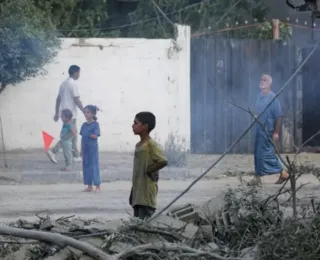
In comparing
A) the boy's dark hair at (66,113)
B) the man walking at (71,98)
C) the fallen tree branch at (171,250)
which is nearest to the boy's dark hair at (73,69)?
the man walking at (71,98)

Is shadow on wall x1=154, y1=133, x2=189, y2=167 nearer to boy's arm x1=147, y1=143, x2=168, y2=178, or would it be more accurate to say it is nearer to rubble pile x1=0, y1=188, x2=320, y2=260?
boy's arm x1=147, y1=143, x2=168, y2=178

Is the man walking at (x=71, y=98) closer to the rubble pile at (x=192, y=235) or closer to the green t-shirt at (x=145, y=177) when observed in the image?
the green t-shirt at (x=145, y=177)

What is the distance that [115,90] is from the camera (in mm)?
15742

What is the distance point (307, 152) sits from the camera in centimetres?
1664

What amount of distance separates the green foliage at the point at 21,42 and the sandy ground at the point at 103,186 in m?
1.46

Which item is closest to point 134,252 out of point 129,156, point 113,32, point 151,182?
point 151,182

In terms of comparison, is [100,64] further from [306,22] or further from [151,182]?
[151,182]

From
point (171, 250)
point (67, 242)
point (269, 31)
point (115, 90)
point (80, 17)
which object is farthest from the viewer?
point (80, 17)

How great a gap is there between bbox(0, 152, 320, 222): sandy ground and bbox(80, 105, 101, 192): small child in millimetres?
214

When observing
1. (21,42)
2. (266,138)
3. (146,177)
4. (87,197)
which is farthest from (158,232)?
(21,42)

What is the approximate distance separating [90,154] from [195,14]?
294 inches

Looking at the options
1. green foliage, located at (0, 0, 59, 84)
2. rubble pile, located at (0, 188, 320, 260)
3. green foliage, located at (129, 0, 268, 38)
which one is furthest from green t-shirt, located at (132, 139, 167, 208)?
green foliage, located at (129, 0, 268, 38)

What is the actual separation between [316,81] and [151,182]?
30.9 feet

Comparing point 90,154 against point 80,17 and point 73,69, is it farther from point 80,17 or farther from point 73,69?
point 80,17
